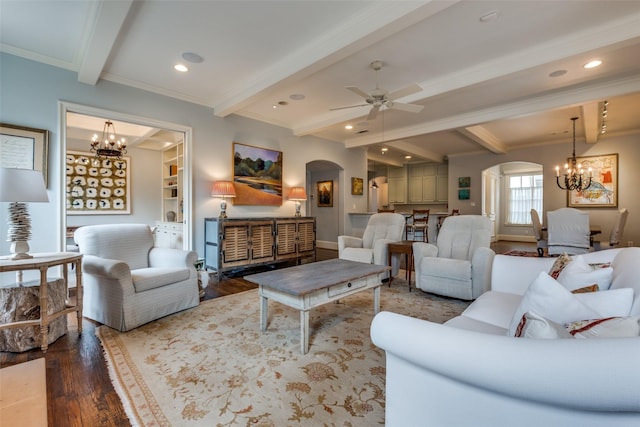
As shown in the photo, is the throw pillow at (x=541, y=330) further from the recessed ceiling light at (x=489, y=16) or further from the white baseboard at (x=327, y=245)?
the white baseboard at (x=327, y=245)

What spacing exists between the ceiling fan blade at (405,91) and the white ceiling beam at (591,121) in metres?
3.07

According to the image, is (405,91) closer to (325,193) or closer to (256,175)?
(256,175)

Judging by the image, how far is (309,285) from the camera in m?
2.25

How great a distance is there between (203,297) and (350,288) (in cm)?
198

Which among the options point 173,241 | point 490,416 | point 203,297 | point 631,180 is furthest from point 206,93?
point 631,180

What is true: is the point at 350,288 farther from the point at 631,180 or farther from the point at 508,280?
the point at 631,180

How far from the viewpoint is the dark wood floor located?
1.49 meters

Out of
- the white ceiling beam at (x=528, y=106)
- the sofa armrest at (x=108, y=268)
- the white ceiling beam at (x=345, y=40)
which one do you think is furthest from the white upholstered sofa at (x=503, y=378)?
the white ceiling beam at (x=528, y=106)

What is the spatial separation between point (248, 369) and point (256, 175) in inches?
154

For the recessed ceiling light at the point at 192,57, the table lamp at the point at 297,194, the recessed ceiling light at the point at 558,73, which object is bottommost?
the table lamp at the point at 297,194

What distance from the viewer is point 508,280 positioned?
2.24 m

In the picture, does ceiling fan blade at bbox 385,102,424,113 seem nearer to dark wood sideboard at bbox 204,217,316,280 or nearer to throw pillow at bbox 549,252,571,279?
throw pillow at bbox 549,252,571,279

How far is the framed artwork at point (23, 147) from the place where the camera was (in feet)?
10.1

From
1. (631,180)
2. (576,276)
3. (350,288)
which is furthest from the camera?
(631,180)
